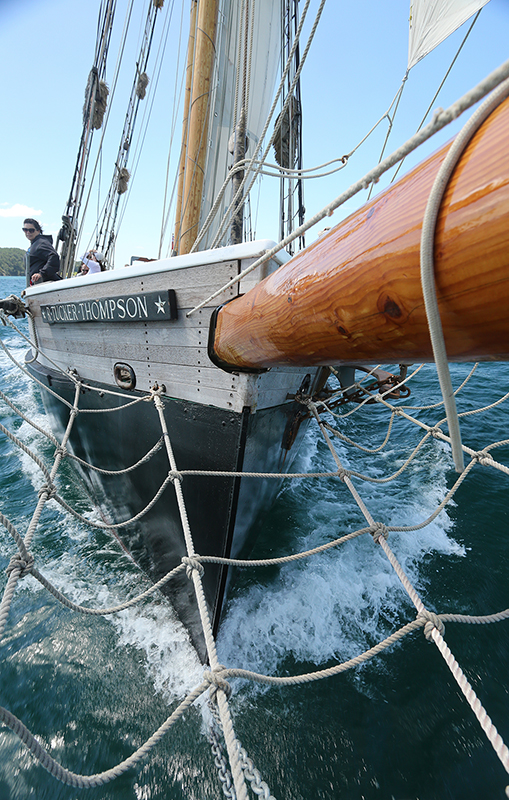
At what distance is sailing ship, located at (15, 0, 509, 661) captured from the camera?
738 millimetres

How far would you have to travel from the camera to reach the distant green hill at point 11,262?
429ft

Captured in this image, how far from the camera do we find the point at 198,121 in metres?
4.29

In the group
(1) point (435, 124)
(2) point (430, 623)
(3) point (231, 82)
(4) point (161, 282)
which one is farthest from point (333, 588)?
(3) point (231, 82)

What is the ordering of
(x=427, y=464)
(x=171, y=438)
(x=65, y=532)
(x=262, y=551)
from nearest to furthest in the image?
(x=171, y=438) < (x=262, y=551) < (x=65, y=532) < (x=427, y=464)

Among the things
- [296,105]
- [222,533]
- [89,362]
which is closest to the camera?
[222,533]

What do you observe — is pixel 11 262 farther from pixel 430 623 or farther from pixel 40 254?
pixel 430 623

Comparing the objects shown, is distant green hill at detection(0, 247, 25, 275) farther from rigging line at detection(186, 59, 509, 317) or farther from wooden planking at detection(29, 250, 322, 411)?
rigging line at detection(186, 59, 509, 317)

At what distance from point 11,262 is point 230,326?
574 feet

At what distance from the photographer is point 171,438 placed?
2.70 m

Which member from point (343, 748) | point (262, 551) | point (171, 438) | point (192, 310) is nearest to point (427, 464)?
point (262, 551)

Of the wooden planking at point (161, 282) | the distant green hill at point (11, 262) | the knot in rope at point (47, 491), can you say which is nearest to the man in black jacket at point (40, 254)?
the wooden planking at point (161, 282)

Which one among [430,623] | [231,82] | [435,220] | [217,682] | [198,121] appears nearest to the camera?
[435,220]

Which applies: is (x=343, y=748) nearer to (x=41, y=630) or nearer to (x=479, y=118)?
(x=41, y=630)

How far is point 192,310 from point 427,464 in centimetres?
531
